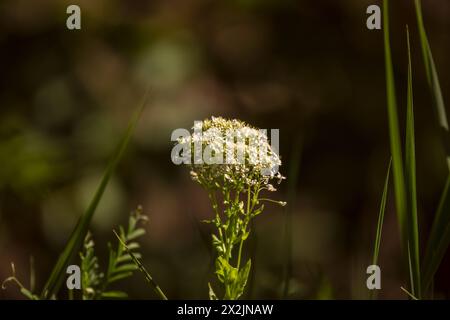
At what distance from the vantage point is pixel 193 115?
1637 millimetres

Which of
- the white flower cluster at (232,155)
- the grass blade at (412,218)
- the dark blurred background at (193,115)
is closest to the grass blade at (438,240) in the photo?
the grass blade at (412,218)

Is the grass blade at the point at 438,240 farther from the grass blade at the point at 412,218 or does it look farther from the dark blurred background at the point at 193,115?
the dark blurred background at the point at 193,115

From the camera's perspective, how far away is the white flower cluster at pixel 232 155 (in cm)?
67

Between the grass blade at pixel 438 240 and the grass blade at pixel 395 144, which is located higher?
the grass blade at pixel 395 144

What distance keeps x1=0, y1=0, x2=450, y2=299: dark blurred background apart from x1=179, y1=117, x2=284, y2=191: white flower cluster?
0.80 metres

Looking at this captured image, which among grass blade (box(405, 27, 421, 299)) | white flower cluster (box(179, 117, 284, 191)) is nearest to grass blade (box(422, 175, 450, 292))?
grass blade (box(405, 27, 421, 299))

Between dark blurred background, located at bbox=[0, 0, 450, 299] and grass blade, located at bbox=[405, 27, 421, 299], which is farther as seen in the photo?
dark blurred background, located at bbox=[0, 0, 450, 299]

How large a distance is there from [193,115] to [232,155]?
0.98 metres

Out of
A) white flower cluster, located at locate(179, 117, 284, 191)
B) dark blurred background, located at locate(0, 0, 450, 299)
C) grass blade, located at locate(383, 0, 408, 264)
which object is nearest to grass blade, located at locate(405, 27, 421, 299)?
grass blade, located at locate(383, 0, 408, 264)

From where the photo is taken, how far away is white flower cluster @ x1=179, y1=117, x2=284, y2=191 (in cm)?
67

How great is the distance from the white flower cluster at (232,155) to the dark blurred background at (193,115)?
801mm

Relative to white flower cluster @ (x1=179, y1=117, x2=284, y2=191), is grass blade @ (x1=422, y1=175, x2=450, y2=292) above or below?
below

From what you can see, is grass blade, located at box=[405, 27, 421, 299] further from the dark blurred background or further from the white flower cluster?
the dark blurred background

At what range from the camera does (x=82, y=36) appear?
1695 millimetres
